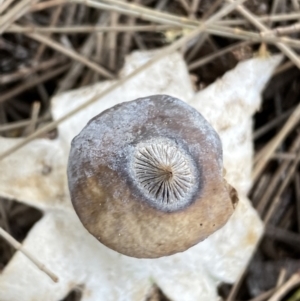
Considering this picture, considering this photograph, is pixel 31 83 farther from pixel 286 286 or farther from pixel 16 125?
pixel 286 286

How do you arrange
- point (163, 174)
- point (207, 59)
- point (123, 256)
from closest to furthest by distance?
point (163, 174)
point (123, 256)
point (207, 59)

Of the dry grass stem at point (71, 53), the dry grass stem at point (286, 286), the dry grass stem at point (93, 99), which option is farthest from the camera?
the dry grass stem at point (71, 53)

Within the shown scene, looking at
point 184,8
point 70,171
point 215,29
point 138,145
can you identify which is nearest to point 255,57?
point 215,29

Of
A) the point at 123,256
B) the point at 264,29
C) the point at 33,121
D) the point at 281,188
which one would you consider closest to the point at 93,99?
the point at 33,121

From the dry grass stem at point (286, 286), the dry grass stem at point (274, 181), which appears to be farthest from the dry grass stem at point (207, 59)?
the dry grass stem at point (286, 286)

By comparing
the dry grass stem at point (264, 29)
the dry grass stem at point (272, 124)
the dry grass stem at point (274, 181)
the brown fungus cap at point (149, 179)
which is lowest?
the brown fungus cap at point (149, 179)

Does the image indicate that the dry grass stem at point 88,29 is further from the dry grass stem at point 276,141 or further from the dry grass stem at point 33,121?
the dry grass stem at point 276,141
